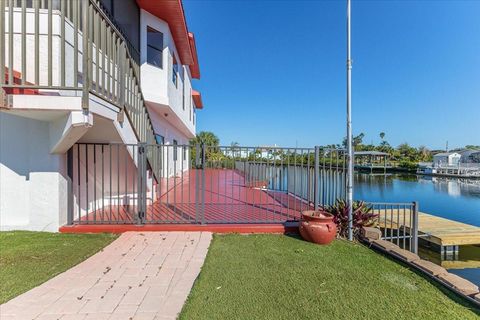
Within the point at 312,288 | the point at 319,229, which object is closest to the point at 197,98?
the point at 319,229

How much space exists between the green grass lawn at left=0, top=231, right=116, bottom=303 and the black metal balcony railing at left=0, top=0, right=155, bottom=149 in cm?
231

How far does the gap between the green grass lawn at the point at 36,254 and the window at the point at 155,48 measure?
17.4 ft

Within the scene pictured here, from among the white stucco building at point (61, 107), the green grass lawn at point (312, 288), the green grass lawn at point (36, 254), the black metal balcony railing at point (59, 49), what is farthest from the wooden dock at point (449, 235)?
the black metal balcony railing at point (59, 49)

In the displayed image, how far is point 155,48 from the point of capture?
24.0 feet

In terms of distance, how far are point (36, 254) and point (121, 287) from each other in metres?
1.83

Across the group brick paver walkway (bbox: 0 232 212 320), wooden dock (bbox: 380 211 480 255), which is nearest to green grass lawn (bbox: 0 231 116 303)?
brick paver walkway (bbox: 0 232 212 320)

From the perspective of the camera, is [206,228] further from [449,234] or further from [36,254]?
[449,234]

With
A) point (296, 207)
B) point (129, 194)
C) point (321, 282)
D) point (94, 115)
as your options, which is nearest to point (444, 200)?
point (296, 207)

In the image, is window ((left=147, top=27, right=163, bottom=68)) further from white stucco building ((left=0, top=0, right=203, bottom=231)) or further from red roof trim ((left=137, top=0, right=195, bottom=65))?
white stucco building ((left=0, top=0, right=203, bottom=231))

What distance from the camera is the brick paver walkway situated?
2.39m

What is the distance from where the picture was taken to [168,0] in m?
6.26

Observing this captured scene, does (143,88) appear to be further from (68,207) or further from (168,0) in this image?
(68,207)

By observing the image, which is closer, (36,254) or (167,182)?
(36,254)

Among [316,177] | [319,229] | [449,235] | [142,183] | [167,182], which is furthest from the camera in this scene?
[449,235]
